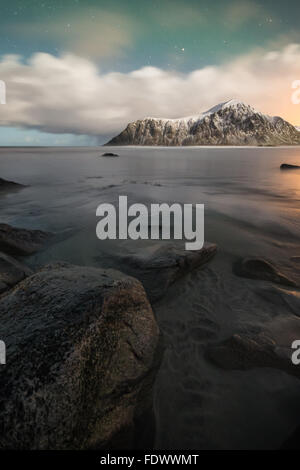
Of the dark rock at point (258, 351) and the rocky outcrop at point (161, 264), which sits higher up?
the rocky outcrop at point (161, 264)

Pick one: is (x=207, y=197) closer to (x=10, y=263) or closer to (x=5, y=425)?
(x=10, y=263)

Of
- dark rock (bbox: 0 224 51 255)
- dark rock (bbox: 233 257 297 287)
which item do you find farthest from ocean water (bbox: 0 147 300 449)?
dark rock (bbox: 0 224 51 255)

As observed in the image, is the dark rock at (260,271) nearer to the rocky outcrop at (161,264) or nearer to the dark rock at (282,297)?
the dark rock at (282,297)

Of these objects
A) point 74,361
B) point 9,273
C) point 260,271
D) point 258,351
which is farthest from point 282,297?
point 9,273

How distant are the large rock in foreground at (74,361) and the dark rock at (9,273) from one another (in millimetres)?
1100

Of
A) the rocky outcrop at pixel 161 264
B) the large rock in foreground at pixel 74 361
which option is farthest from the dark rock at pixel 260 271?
the large rock in foreground at pixel 74 361

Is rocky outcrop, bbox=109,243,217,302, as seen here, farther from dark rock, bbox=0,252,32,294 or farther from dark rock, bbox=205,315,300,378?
dark rock, bbox=0,252,32,294

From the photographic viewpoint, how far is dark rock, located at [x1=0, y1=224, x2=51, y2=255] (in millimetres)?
5473

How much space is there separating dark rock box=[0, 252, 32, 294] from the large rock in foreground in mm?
1100

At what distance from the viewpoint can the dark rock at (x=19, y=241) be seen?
547 cm

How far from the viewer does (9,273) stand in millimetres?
3965

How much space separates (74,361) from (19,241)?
Result: 4.55m
